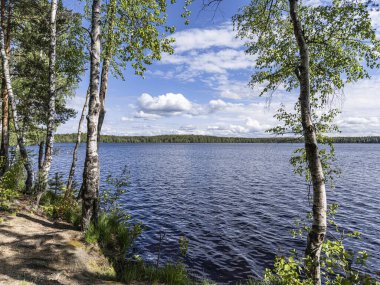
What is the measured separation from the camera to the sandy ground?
280 inches

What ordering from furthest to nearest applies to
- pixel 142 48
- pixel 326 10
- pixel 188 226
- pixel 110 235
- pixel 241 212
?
pixel 241 212 < pixel 188 226 < pixel 110 235 < pixel 142 48 < pixel 326 10

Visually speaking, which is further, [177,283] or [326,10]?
[177,283]

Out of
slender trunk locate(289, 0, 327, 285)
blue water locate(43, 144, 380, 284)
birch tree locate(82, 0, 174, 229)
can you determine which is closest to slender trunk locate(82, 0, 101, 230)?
birch tree locate(82, 0, 174, 229)

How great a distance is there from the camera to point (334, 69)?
920 cm

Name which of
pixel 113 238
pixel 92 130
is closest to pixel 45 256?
pixel 113 238

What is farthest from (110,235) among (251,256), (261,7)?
(261,7)

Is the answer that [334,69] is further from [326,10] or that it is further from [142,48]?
[142,48]

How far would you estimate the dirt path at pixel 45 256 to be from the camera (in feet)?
23.3

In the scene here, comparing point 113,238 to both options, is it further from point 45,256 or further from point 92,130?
point 92,130

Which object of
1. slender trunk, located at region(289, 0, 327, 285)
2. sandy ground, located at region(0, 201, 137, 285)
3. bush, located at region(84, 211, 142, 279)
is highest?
slender trunk, located at region(289, 0, 327, 285)

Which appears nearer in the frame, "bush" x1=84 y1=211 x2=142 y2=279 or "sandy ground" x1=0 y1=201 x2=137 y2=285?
"sandy ground" x1=0 y1=201 x2=137 y2=285

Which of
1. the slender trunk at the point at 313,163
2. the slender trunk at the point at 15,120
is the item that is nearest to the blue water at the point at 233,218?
the slender trunk at the point at 15,120

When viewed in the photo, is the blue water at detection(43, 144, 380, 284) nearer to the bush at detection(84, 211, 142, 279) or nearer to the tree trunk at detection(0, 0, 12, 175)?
the bush at detection(84, 211, 142, 279)

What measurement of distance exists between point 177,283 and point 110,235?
426cm
